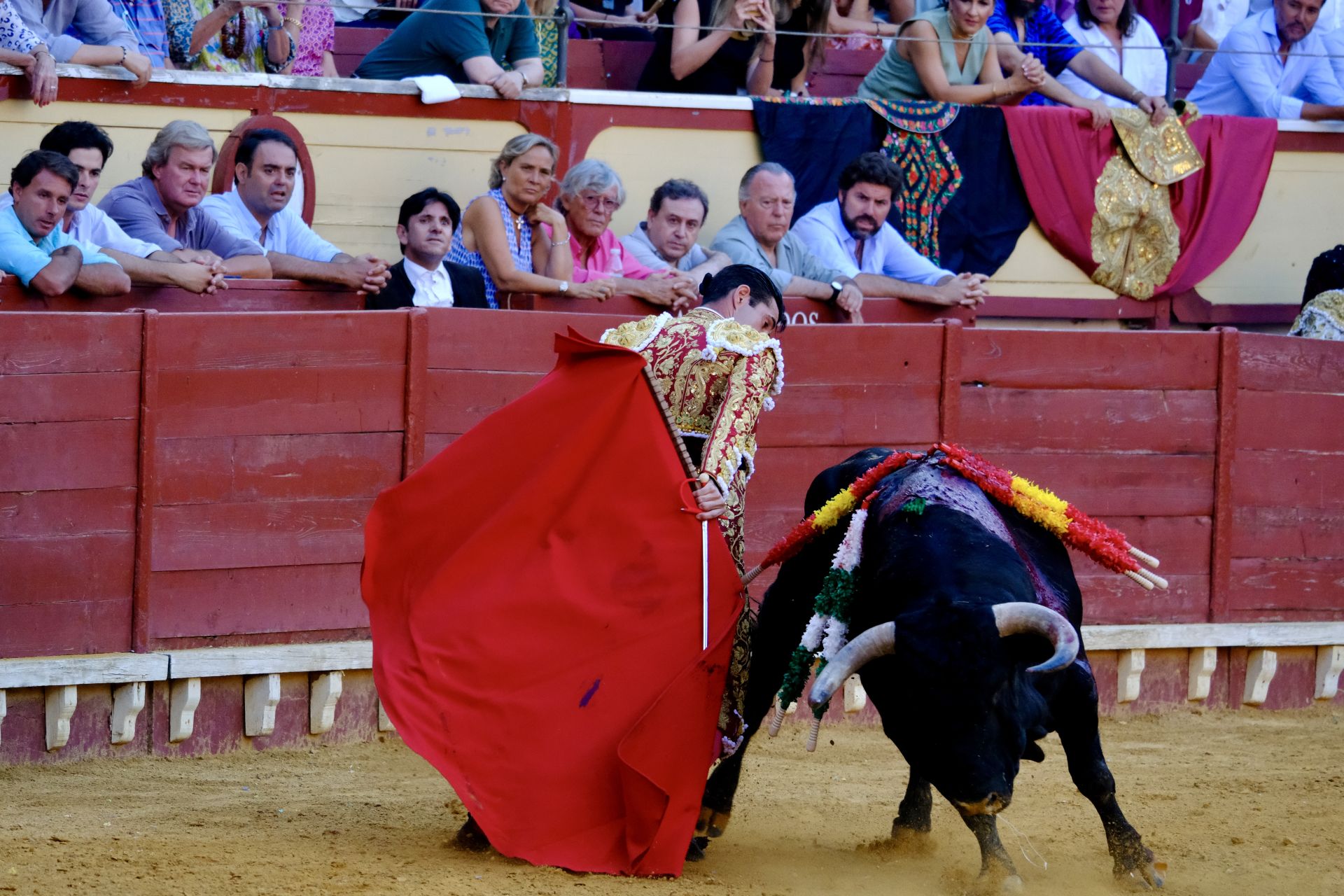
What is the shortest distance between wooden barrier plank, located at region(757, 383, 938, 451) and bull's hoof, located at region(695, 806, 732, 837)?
1.80m

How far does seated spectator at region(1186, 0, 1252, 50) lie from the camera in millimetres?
8984

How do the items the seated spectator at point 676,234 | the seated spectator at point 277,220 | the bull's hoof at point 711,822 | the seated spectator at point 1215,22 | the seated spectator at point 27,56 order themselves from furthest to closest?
1. the seated spectator at point 1215,22
2. the seated spectator at point 676,234
3. the seated spectator at point 27,56
4. the seated spectator at point 277,220
5. the bull's hoof at point 711,822

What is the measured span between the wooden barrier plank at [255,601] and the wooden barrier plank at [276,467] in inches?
9.1

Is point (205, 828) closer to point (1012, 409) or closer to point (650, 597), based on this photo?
point (650, 597)

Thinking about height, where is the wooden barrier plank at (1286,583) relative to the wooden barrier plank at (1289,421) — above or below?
below

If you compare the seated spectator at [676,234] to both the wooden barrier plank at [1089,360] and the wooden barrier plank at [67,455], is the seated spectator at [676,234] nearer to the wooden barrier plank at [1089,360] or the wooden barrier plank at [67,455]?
the wooden barrier plank at [1089,360]

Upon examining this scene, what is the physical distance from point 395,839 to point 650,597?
35.8 inches

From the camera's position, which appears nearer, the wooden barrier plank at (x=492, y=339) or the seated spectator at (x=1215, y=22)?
the wooden barrier plank at (x=492, y=339)

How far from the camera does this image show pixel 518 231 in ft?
20.1

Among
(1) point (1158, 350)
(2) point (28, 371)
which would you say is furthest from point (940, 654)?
(1) point (1158, 350)

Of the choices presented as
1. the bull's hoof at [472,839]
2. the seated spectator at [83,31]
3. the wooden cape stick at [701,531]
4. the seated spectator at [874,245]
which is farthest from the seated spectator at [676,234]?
the bull's hoof at [472,839]

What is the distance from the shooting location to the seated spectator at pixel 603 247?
606 cm

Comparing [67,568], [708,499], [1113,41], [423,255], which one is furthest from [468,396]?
[1113,41]

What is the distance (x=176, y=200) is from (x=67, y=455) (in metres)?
0.99
